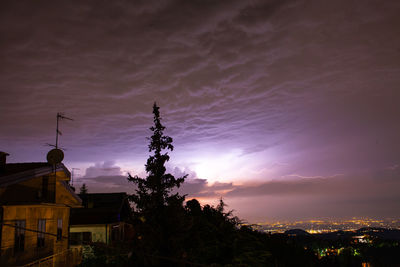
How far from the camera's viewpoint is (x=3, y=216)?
537 inches

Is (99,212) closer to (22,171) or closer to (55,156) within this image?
(55,156)

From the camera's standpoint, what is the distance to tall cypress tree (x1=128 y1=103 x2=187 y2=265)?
55.7 ft

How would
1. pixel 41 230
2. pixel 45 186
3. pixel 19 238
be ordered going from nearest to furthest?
pixel 19 238 → pixel 41 230 → pixel 45 186

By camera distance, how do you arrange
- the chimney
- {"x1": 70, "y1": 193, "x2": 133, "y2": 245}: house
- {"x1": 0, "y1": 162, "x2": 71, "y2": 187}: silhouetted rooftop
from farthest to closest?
{"x1": 70, "y1": 193, "x2": 133, "y2": 245}: house, the chimney, {"x1": 0, "y1": 162, "x2": 71, "y2": 187}: silhouetted rooftop

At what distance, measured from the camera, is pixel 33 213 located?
51.6 ft

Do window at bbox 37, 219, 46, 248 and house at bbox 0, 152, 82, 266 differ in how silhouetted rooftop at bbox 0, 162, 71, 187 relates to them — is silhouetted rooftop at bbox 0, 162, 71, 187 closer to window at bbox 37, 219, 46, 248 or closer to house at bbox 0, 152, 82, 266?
house at bbox 0, 152, 82, 266

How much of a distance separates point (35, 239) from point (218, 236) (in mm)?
9681

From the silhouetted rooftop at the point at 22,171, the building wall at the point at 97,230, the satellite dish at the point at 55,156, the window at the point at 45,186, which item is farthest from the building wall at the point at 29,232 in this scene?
the building wall at the point at 97,230

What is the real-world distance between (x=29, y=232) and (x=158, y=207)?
23.3ft

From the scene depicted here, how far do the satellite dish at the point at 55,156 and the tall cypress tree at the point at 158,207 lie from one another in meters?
4.71

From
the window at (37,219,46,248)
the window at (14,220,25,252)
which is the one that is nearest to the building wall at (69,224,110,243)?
the window at (37,219,46,248)

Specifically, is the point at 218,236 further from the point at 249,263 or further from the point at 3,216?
the point at 3,216

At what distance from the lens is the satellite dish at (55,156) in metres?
17.7

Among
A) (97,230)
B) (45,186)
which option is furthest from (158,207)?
(97,230)
